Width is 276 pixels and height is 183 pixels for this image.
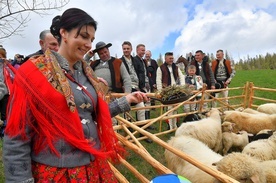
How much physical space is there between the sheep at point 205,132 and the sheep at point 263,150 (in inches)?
27.0

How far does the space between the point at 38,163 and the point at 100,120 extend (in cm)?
43

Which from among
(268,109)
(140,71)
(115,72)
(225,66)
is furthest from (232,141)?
(225,66)

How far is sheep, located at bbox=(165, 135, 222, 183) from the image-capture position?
2828 mm

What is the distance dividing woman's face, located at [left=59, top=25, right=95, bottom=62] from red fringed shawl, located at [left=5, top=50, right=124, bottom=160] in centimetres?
9

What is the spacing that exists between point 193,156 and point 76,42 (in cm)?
256

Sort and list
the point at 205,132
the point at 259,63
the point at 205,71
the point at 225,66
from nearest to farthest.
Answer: the point at 205,132, the point at 205,71, the point at 225,66, the point at 259,63

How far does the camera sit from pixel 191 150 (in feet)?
11.4

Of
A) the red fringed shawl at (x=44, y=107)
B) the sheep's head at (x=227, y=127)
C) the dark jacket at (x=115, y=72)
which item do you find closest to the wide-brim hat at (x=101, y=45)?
the dark jacket at (x=115, y=72)

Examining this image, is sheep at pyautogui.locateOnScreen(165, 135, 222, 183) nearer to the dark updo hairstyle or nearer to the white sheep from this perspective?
the white sheep

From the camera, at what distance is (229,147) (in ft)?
15.4

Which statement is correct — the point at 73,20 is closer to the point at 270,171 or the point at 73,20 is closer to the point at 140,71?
the point at 270,171

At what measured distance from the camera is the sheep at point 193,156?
283cm

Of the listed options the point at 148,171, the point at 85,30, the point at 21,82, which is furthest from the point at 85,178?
the point at 148,171

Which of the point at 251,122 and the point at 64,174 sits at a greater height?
the point at 64,174
